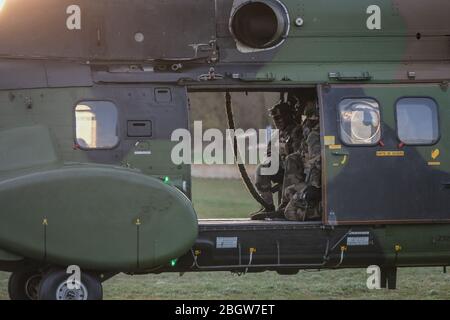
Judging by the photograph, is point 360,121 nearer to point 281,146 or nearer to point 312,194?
point 312,194

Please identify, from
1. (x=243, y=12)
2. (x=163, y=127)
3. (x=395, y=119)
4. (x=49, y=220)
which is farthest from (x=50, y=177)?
(x=395, y=119)

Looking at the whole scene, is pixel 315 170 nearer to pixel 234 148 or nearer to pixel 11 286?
pixel 234 148

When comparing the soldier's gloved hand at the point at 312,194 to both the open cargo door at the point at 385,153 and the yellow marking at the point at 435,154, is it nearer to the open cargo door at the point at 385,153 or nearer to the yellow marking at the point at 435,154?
the open cargo door at the point at 385,153

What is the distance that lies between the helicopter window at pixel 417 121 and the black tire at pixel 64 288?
12.5 ft

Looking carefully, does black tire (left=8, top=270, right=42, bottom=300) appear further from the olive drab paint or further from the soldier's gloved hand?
the olive drab paint

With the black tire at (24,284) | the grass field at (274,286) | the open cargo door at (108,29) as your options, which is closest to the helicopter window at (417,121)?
the open cargo door at (108,29)

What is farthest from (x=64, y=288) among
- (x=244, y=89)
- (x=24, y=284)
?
(x=244, y=89)

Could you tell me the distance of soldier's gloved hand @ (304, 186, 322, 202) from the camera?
35.1 feet

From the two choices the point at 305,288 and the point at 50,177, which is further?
the point at 305,288

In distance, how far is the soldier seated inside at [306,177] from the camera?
10.7 metres

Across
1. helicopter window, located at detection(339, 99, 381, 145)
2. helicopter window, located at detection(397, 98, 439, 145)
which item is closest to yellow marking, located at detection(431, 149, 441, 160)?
helicopter window, located at detection(397, 98, 439, 145)

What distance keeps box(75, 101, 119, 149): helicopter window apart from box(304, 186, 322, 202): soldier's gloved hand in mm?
2242

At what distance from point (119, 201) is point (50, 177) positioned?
0.72 m

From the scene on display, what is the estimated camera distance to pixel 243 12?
34.8ft
